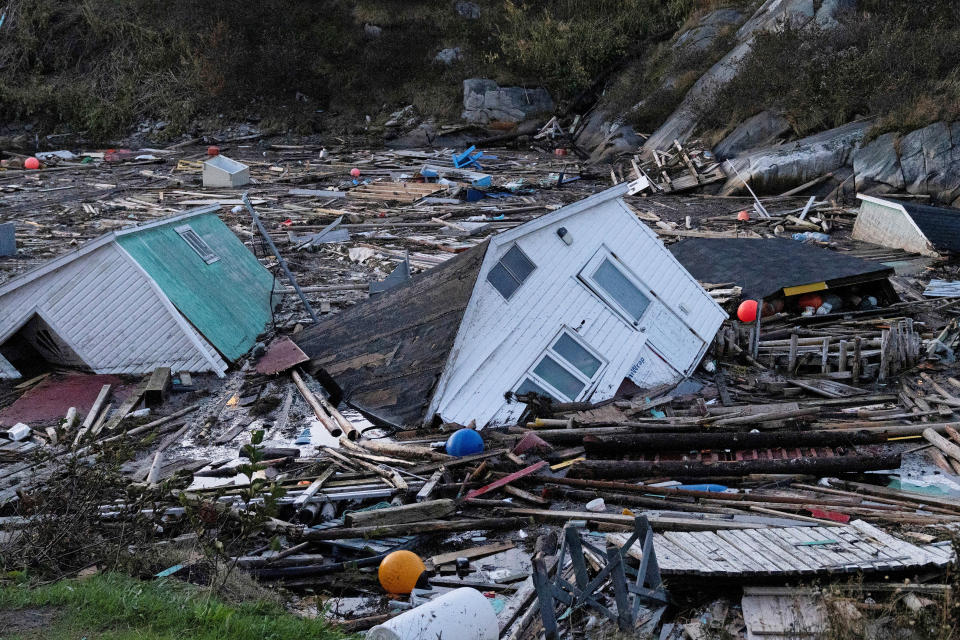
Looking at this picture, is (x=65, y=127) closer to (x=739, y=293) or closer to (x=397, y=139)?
(x=397, y=139)

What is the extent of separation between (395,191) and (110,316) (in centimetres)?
1476

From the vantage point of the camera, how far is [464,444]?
9.98m

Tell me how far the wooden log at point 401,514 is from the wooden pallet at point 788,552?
1.78 metres

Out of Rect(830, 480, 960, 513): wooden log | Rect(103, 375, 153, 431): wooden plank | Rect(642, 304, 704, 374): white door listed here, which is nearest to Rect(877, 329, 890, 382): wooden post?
Rect(642, 304, 704, 374): white door

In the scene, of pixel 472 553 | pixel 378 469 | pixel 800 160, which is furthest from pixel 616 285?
pixel 800 160

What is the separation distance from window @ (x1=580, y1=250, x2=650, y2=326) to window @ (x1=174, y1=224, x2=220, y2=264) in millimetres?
6359

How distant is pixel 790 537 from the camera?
24.6 feet

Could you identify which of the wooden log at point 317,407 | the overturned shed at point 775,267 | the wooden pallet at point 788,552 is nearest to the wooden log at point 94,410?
the wooden log at point 317,407

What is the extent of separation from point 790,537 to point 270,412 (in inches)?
283

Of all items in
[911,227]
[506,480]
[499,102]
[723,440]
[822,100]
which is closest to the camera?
[506,480]

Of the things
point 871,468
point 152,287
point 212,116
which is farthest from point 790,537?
point 212,116

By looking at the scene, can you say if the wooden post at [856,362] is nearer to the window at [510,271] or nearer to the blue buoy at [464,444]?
the window at [510,271]

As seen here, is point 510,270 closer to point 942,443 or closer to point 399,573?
point 399,573

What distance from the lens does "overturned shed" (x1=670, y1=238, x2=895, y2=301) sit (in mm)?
14820
